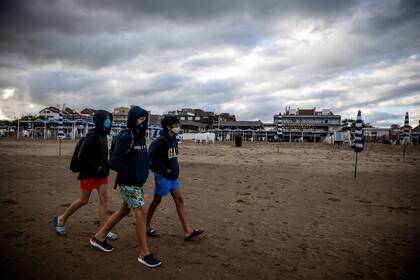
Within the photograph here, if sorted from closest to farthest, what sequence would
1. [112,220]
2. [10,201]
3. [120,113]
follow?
[112,220], [10,201], [120,113]

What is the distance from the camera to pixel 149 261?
3.03 m

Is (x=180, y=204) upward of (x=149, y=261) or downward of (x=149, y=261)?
upward

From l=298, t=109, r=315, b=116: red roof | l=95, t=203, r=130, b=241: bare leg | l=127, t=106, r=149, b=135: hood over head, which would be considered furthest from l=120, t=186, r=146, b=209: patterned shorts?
l=298, t=109, r=315, b=116: red roof

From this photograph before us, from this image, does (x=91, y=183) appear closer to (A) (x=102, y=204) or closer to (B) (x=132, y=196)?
(A) (x=102, y=204)

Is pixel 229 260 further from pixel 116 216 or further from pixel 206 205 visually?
pixel 206 205

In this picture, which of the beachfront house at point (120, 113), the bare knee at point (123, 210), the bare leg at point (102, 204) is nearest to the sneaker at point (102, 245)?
the bare leg at point (102, 204)

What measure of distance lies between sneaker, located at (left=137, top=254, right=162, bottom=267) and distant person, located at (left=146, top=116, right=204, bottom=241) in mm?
825

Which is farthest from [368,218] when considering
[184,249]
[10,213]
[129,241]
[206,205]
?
[10,213]

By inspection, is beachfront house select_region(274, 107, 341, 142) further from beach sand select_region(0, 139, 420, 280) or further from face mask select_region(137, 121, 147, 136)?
face mask select_region(137, 121, 147, 136)

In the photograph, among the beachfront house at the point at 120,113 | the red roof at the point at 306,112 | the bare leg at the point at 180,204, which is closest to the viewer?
the bare leg at the point at 180,204

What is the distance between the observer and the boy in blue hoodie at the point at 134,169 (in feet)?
10.1

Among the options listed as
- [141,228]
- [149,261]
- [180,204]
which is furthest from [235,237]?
[141,228]

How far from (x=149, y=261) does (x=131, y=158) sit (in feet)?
3.94

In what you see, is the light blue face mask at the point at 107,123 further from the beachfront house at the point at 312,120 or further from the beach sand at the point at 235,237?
the beachfront house at the point at 312,120
